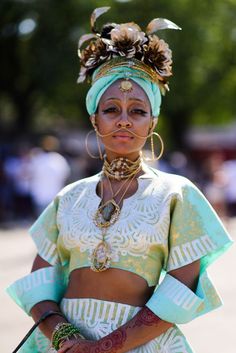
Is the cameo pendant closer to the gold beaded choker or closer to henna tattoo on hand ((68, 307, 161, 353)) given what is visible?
the gold beaded choker

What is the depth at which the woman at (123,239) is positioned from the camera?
2807 millimetres

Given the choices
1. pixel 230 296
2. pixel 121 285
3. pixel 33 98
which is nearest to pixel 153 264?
pixel 121 285

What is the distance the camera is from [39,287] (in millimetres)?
3082

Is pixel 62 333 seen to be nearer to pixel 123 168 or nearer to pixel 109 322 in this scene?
pixel 109 322

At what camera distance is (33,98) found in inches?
1093

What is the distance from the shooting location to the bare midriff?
285 centimetres

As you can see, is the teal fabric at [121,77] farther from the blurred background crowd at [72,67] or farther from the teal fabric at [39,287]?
the blurred background crowd at [72,67]

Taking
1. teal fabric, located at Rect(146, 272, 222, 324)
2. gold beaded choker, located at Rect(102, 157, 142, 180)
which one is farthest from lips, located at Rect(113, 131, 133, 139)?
teal fabric, located at Rect(146, 272, 222, 324)

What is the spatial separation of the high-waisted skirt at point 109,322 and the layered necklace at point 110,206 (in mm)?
145

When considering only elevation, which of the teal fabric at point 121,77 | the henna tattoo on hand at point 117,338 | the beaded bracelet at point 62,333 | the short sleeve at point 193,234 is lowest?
the henna tattoo on hand at point 117,338

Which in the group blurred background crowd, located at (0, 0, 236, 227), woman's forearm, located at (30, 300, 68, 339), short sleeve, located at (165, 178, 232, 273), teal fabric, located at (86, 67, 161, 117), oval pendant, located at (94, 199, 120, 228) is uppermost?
blurred background crowd, located at (0, 0, 236, 227)

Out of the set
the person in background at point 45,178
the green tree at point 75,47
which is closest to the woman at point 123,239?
the person in background at point 45,178

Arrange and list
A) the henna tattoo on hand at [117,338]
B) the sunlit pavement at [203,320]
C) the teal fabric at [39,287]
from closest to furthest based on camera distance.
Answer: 1. the henna tattoo on hand at [117,338]
2. the teal fabric at [39,287]
3. the sunlit pavement at [203,320]


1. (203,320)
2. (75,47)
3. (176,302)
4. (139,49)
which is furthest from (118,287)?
(75,47)
